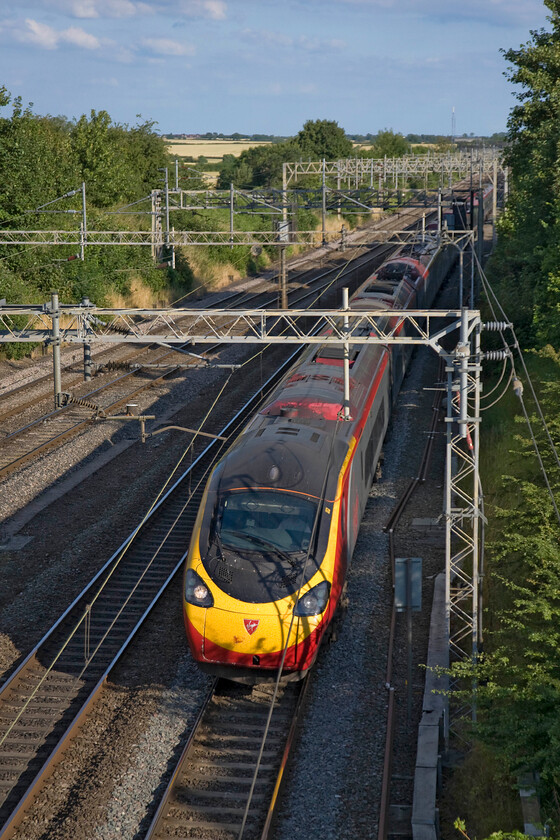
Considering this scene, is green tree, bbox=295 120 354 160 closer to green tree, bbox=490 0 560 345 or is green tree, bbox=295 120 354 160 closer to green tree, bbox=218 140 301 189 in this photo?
green tree, bbox=218 140 301 189

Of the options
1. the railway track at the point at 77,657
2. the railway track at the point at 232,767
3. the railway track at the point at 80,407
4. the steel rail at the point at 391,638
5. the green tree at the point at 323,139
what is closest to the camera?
the railway track at the point at 232,767

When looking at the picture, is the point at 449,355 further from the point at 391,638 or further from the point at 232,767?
the point at 232,767

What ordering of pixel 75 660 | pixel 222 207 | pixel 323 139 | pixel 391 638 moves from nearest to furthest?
pixel 75 660 < pixel 391 638 < pixel 222 207 < pixel 323 139

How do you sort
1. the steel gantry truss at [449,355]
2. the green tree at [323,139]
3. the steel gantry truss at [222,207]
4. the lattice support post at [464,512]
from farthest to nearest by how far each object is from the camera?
the green tree at [323,139], the steel gantry truss at [222,207], the steel gantry truss at [449,355], the lattice support post at [464,512]

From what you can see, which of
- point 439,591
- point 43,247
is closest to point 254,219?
point 43,247

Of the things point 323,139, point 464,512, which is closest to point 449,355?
point 464,512

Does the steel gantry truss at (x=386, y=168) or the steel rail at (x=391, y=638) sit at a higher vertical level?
the steel gantry truss at (x=386, y=168)

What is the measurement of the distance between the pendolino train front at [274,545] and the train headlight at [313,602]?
0.04 ft

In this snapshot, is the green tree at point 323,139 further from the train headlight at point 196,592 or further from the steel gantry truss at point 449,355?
the train headlight at point 196,592

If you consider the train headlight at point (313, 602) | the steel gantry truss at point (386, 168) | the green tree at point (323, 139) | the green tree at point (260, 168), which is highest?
the green tree at point (323, 139)

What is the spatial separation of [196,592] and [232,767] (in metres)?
2.31

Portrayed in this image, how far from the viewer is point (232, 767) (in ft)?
36.6

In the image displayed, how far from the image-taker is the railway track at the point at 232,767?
10.1 m

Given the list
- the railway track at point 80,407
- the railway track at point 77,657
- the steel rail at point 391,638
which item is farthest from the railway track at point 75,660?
the railway track at point 80,407
